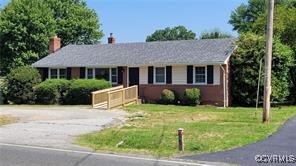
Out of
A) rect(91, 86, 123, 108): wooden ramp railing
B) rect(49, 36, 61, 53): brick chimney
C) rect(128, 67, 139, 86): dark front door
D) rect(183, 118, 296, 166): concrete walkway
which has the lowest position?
rect(183, 118, 296, 166): concrete walkway

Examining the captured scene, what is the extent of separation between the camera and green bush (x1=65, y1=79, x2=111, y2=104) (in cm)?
3416

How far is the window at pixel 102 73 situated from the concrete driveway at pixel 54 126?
32.4 feet

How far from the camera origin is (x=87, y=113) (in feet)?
88.1

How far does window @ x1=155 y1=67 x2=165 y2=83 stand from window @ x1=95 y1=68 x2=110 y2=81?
12.8ft

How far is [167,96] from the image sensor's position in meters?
34.1

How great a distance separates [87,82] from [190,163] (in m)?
22.7

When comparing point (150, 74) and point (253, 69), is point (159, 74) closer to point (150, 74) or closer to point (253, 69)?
point (150, 74)

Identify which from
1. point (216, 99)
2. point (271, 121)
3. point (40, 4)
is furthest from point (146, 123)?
point (40, 4)

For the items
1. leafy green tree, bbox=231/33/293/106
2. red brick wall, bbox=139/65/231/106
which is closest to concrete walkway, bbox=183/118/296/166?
leafy green tree, bbox=231/33/293/106

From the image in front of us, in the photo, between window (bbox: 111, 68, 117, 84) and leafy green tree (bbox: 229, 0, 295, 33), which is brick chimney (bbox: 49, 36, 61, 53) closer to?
window (bbox: 111, 68, 117, 84)

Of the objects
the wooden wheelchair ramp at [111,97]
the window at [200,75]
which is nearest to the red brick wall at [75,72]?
the wooden wheelchair ramp at [111,97]

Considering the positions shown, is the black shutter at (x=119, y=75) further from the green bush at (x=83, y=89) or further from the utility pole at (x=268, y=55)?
the utility pole at (x=268, y=55)

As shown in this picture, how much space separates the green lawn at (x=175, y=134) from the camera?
48.8ft

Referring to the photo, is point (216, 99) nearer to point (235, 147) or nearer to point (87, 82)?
point (87, 82)
